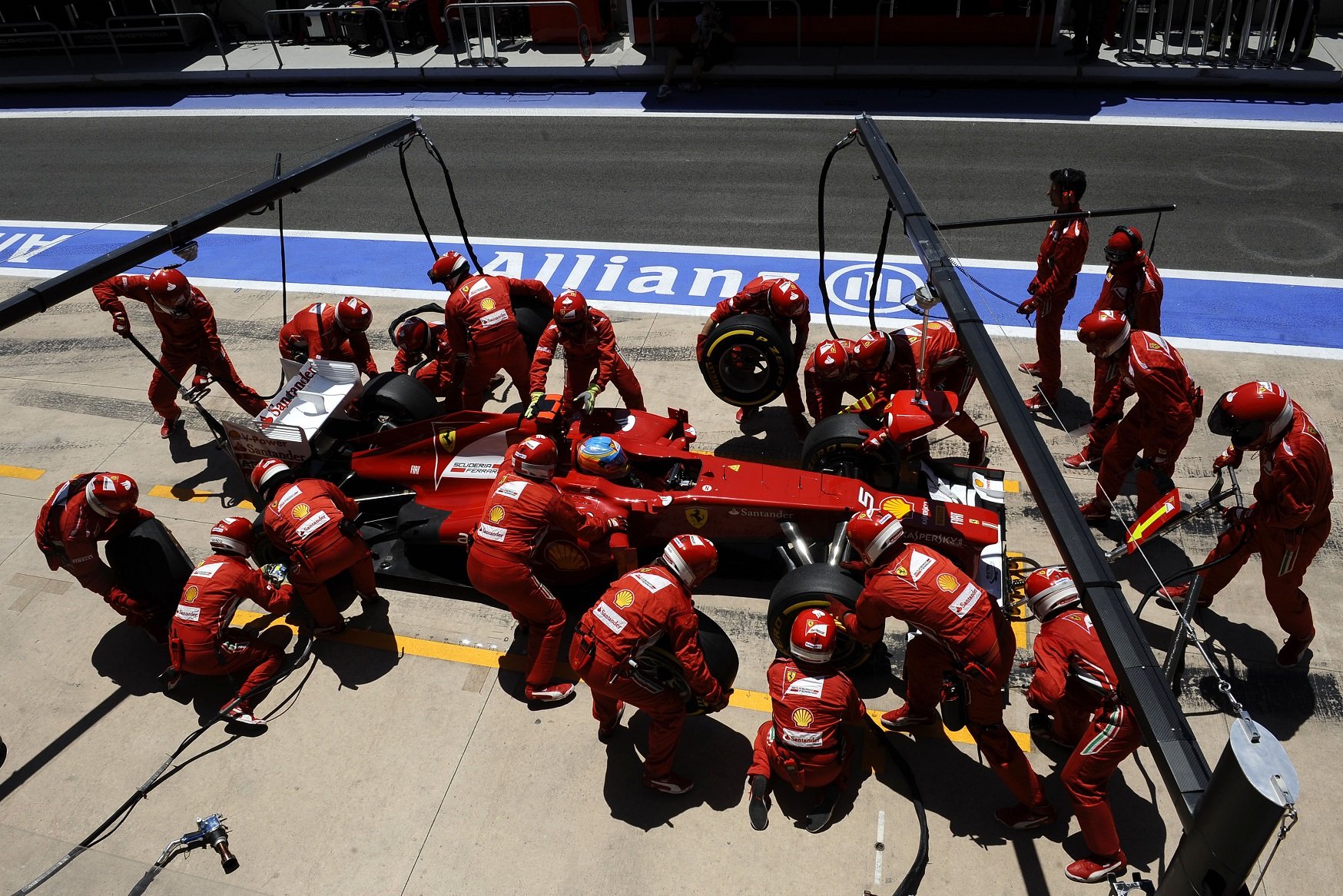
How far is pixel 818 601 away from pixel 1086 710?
1601 millimetres

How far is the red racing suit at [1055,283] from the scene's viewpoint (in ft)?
25.7

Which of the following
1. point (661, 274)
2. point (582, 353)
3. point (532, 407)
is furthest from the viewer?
point (661, 274)

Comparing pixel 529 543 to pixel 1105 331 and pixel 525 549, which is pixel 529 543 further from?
pixel 1105 331

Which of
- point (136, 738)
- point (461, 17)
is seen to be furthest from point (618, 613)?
point (461, 17)

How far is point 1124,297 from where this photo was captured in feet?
24.9

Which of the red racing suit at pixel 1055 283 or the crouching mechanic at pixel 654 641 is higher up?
the red racing suit at pixel 1055 283

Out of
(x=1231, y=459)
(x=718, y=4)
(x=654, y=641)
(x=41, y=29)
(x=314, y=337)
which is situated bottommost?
(x=654, y=641)

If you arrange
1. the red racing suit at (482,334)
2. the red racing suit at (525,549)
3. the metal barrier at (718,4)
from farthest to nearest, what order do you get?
1. the metal barrier at (718,4)
2. the red racing suit at (482,334)
3. the red racing suit at (525,549)

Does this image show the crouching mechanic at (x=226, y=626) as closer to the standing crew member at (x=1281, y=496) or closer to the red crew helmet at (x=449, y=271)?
the red crew helmet at (x=449, y=271)

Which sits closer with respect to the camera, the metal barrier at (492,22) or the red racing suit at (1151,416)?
the red racing suit at (1151,416)

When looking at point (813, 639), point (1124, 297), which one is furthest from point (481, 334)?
point (1124, 297)

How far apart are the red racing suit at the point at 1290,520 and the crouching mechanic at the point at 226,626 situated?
20.3 feet

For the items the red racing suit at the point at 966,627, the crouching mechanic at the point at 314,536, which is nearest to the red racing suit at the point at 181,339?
the crouching mechanic at the point at 314,536

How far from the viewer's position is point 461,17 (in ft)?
61.4
